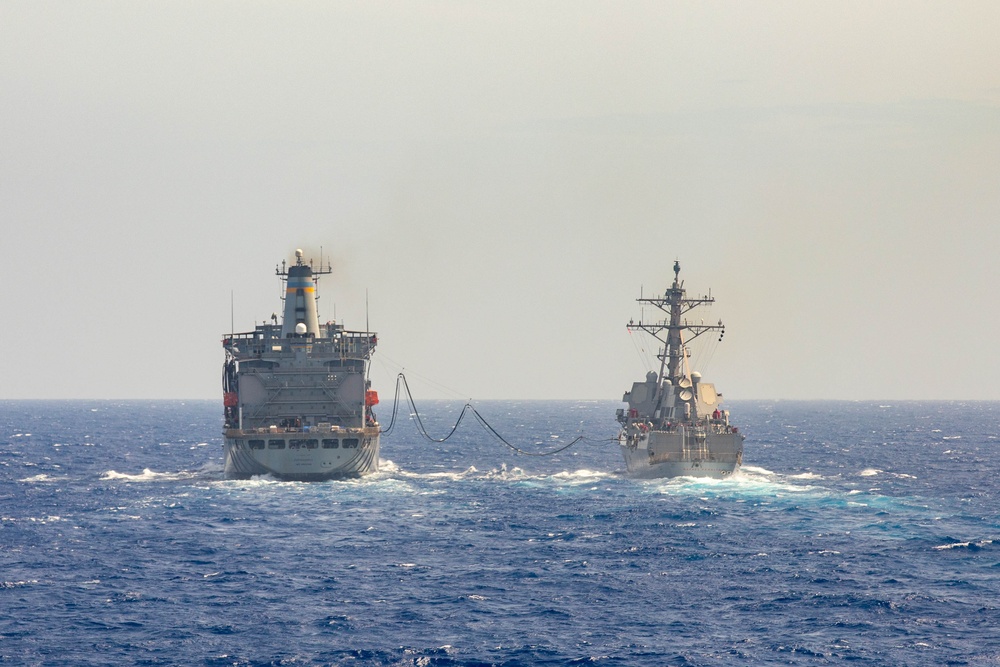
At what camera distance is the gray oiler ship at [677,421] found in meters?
84.7

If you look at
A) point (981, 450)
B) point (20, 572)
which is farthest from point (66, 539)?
point (981, 450)

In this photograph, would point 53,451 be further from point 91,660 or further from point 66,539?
point 91,660

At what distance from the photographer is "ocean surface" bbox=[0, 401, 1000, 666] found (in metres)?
39.4

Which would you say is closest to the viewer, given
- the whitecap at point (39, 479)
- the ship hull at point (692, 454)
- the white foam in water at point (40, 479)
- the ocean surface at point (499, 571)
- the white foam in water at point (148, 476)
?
the ocean surface at point (499, 571)

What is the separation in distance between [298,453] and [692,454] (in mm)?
28235

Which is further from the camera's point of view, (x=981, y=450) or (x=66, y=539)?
(x=981, y=450)

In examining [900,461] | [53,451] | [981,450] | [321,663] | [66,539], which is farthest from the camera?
[981,450]

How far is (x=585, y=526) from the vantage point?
64938mm

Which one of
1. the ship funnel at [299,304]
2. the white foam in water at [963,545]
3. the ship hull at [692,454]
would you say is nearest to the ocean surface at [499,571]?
the white foam in water at [963,545]

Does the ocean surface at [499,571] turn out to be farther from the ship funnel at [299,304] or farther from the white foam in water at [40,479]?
the ship funnel at [299,304]

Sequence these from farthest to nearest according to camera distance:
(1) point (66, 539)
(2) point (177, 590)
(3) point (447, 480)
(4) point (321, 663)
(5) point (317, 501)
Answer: (3) point (447, 480) → (5) point (317, 501) → (1) point (66, 539) → (2) point (177, 590) → (4) point (321, 663)

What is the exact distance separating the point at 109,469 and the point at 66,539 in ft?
153

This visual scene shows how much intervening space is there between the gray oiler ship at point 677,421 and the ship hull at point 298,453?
68.2 feet

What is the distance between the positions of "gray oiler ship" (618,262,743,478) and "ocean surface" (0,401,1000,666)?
208 centimetres
